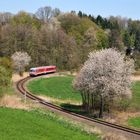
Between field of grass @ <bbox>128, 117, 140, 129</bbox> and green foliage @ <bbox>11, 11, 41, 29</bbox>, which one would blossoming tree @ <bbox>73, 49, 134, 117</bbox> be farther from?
green foliage @ <bbox>11, 11, 41, 29</bbox>

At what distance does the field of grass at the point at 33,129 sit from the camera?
2314 centimetres

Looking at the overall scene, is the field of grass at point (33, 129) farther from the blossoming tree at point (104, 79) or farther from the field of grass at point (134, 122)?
the blossoming tree at point (104, 79)

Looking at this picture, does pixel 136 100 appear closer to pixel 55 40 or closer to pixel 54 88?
pixel 54 88

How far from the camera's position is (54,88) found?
235 ft

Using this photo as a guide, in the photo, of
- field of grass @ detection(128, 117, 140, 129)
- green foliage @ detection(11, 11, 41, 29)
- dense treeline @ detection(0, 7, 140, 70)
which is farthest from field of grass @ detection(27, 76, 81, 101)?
green foliage @ detection(11, 11, 41, 29)

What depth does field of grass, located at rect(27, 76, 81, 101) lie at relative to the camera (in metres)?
64.8

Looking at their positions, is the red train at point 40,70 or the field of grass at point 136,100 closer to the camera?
the field of grass at point 136,100

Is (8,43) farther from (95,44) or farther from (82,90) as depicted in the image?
(82,90)

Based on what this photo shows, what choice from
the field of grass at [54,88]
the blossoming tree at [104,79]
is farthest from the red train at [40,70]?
the blossoming tree at [104,79]

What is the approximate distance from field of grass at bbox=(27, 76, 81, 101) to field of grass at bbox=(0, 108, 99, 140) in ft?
108

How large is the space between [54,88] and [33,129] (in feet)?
151

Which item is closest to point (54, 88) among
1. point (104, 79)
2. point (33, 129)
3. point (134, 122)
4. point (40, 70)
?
point (40, 70)

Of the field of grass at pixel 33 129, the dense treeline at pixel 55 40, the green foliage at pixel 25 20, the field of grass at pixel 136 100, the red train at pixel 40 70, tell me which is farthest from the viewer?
the green foliage at pixel 25 20

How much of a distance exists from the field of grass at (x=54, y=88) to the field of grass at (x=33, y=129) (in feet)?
108
